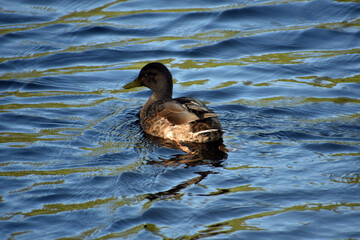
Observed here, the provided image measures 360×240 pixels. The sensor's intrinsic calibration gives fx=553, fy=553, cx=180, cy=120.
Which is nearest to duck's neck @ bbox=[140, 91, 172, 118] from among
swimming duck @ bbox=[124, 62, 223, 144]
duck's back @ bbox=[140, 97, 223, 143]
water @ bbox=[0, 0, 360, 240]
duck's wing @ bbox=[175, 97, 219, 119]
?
swimming duck @ bbox=[124, 62, 223, 144]

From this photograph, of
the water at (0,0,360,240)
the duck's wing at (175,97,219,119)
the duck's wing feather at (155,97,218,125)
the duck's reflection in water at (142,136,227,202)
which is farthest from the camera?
the duck's wing feather at (155,97,218,125)

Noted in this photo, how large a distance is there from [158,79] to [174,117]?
3.91ft

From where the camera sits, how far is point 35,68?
1123 centimetres

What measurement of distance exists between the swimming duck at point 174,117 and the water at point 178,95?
11.5 inches

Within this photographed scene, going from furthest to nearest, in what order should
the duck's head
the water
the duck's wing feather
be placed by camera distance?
1. the duck's head
2. the duck's wing feather
3. the water

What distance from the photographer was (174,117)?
26.9 feet

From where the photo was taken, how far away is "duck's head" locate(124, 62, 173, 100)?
912 cm

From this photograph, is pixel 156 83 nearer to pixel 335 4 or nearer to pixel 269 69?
pixel 269 69

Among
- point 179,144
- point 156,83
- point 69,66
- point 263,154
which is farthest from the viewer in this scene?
point 69,66

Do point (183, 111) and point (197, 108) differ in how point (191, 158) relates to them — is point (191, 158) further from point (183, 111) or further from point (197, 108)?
point (183, 111)

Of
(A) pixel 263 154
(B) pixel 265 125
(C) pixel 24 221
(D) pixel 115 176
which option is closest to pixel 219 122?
(B) pixel 265 125

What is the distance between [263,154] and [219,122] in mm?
1275

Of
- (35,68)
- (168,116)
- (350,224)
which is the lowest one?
(350,224)

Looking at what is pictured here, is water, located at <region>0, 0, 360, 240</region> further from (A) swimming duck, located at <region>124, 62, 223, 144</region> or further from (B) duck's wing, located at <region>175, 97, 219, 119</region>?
(B) duck's wing, located at <region>175, 97, 219, 119</region>
